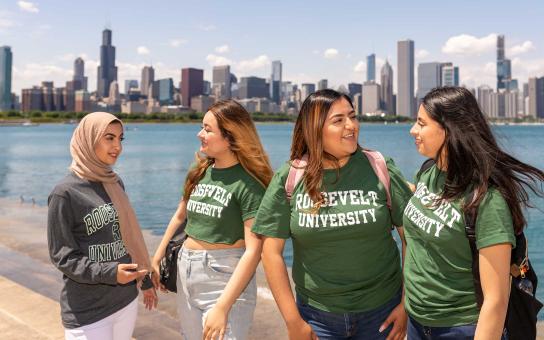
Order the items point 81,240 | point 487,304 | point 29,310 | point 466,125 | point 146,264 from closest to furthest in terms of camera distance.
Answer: point 487,304 < point 466,125 < point 81,240 < point 146,264 < point 29,310

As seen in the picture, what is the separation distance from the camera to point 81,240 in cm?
309

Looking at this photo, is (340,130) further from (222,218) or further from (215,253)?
(215,253)

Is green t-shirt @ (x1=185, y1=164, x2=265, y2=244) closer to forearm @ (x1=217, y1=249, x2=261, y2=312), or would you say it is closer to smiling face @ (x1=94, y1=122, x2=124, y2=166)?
forearm @ (x1=217, y1=249, x2=261, y2=312)

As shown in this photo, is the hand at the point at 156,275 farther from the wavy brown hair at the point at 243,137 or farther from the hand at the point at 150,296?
the wavy brown hair at the point at 243,137

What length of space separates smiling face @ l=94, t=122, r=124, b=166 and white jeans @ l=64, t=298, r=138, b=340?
1.00 metres

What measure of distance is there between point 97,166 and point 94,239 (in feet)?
1.54

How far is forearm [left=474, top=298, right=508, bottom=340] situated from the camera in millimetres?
2273

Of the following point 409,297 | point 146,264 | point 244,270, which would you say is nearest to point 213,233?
point 244,270

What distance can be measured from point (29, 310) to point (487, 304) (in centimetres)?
477

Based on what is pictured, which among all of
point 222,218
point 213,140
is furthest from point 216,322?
point 213,140

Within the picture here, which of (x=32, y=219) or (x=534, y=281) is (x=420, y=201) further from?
(x=32, y=219)

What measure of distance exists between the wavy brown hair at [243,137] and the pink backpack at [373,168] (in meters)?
0.50

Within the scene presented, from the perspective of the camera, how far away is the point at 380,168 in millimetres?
2791

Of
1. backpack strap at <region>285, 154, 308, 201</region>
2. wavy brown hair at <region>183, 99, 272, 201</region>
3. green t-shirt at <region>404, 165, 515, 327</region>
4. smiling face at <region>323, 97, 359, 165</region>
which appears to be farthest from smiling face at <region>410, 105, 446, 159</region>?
wavy brown hair at <region>183, 99, 272, 201</region>
